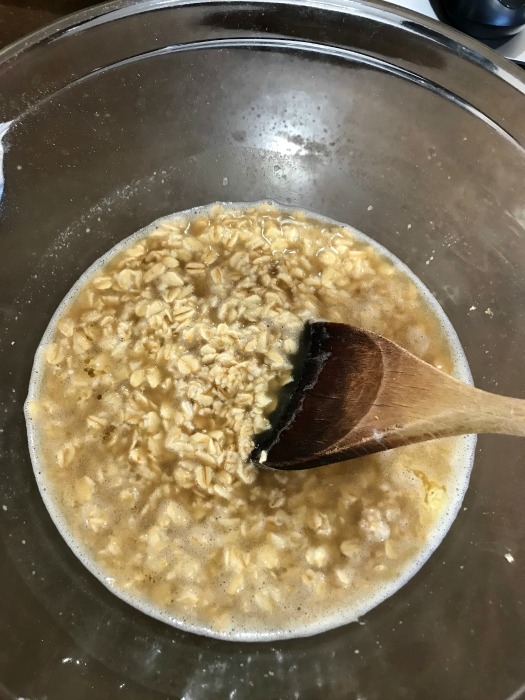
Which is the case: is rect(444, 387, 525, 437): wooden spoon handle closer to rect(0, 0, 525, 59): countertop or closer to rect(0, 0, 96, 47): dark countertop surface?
rect(0, 0, 525, 59): countertop

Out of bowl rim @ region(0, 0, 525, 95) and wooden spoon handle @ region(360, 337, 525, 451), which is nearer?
wooden spoon handle @ region(360, 337, 525, 451)

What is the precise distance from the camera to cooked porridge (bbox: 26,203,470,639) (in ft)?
4.49

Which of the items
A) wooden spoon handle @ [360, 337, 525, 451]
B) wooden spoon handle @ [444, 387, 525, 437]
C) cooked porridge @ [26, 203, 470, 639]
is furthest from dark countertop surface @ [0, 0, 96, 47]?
wooden spoon handle @ [444, 387, 525, 437]

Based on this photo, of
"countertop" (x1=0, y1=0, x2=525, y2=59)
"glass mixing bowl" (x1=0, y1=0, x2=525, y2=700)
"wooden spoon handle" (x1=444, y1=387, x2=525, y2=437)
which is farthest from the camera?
"countertop" (x1=0, y1=0, x2=525, y2=59)

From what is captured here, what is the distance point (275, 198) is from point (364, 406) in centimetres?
83

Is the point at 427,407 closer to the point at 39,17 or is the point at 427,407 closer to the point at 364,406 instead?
the point at 364,406

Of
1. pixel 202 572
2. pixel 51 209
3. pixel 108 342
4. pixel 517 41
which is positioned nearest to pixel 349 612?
pixel 202 572

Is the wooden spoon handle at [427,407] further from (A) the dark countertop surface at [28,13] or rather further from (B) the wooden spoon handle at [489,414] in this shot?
(A) the dark countertop surface at [28,13]

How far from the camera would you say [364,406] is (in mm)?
1254

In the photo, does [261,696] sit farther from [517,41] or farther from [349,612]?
[517,41]

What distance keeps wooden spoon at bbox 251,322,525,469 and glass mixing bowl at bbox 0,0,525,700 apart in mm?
462

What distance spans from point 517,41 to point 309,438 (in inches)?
54.8

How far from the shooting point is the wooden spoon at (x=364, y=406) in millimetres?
1145

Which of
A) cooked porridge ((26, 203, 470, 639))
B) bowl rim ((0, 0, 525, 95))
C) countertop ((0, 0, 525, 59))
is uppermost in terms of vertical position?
countertop ((0, 0, 525, 59))
